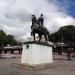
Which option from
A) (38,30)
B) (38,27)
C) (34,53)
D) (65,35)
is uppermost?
(65,35)

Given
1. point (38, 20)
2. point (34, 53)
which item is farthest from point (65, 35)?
point (34, 53)

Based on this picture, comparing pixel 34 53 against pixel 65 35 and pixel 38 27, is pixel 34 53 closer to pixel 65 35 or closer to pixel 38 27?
pixel 38 27

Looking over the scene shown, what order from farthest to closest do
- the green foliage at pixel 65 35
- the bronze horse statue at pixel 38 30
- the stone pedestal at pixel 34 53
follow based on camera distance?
1. the green foliage at pixel 65 35
2. the bronze horse statue at pixel 38 30
3. the stone pedestal at pixel 34 53

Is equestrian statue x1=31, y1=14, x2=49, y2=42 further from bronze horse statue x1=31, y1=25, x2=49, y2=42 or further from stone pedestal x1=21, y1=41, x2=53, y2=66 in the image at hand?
stone pedestal x1=21, y1=41, x2=53, y2=66

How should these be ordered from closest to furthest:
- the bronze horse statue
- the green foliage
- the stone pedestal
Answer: the stone pedestal → the bronze horse statue → the green foliage

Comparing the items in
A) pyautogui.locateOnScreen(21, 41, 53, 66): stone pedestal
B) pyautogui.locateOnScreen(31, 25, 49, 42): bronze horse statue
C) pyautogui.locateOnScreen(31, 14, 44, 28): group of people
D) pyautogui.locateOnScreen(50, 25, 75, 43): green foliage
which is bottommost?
pyautogui.locateOnScreen(21, 41, 53, 66): stone pedestal

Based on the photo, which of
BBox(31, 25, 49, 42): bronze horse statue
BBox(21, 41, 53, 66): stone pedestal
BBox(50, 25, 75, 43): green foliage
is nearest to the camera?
BBox(21, 41, 53, 66): stone pedestal

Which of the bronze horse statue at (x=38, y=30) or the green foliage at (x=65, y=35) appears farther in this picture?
the green foliage at (x=65, y=35)

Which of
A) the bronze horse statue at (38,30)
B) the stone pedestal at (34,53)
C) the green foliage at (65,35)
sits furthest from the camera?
the green foliage at (65,35)

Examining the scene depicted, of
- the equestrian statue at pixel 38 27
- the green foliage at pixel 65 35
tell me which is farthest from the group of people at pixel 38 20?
the green foliage at pixel 65 35

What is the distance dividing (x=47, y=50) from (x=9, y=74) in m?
7.13

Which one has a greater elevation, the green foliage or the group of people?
the green foliage

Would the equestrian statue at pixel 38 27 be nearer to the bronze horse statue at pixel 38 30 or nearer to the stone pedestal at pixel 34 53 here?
the bronze horse statue at pixel 38 30

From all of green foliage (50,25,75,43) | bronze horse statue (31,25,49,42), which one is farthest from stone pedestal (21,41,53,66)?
green foliage (50,25,75,43)
